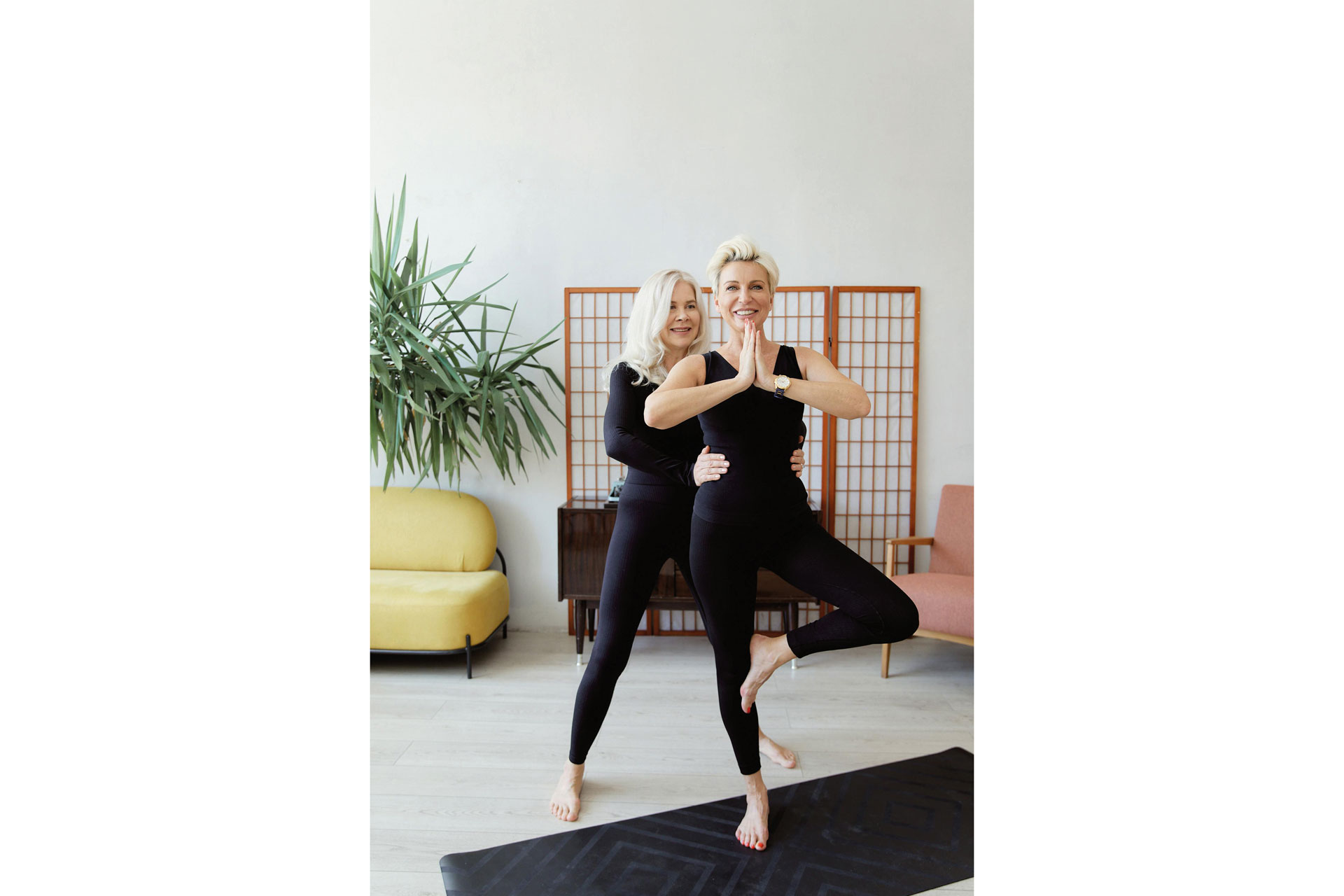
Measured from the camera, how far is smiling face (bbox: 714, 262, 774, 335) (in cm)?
207

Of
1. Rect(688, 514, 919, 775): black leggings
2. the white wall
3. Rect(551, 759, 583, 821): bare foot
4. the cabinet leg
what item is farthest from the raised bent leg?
the white wall

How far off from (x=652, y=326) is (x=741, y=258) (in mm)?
433

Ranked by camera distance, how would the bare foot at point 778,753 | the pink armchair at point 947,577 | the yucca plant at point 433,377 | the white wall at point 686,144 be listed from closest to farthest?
the bare foot at point 778,753 → the pink armchair at point 947,577 → the yucca plant at point 433,377 → the white wall at point 686,144

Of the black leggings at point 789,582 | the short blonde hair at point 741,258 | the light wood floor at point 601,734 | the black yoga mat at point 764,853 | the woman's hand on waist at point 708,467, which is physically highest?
the short blonde hair at point 741,258

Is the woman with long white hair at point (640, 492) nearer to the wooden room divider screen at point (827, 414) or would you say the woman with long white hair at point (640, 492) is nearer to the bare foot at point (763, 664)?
the bare foot at point (763, 664)

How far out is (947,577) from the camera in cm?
374

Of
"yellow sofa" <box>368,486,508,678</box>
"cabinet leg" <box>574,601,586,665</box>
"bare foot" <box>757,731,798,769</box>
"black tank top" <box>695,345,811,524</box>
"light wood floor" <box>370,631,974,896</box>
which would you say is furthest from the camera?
"cabinet leg" <box>574,601,586,665</box>

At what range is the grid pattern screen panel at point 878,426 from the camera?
14.2ft

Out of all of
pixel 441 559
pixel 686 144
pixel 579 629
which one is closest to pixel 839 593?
pixel 579 629

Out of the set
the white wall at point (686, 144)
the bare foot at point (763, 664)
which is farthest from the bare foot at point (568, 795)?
the white wall at point (686, 144)

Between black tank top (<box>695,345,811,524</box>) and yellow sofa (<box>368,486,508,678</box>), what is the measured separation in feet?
6.73

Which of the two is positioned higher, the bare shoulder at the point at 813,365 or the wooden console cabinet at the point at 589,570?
the bare shoulder at the point at 813,365

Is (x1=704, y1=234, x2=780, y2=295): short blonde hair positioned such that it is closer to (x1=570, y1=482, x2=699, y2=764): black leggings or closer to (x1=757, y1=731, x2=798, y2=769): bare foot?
(x1=570, y1=482, x2=699, y2=764): black leggings

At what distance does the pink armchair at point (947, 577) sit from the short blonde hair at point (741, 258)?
1555 mm
